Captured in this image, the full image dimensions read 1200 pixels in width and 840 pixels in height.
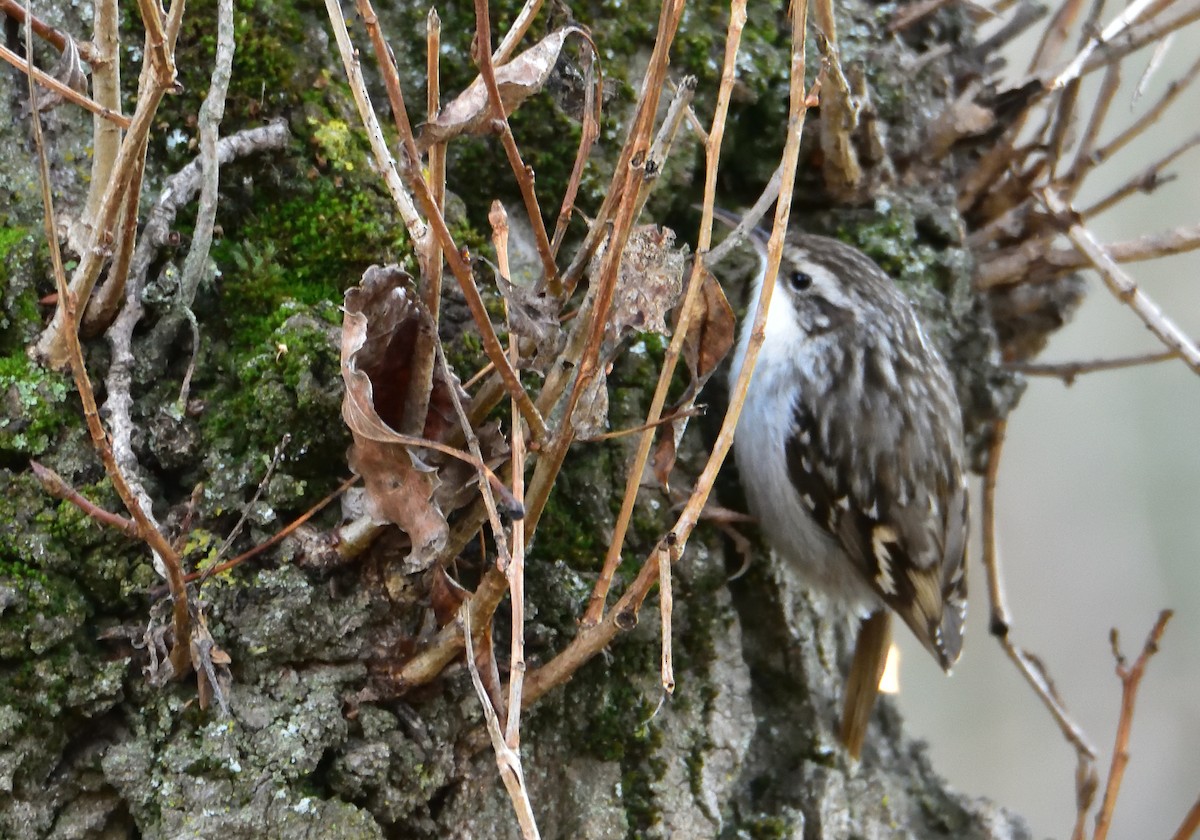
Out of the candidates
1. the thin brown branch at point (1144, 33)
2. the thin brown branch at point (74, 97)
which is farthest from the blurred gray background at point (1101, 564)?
the thin brown branch at point (74, 97)

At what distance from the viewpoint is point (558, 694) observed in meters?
1.86

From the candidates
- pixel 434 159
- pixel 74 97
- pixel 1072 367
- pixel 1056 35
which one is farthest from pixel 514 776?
pixel 1056 35

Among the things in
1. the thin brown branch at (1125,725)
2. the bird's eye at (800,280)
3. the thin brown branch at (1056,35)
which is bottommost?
the thin brown branch at (1125,725)

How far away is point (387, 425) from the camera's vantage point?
144 centimetres

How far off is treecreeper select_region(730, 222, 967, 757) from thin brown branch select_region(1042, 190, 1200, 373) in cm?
43

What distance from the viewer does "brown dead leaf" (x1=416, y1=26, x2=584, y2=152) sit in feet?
4.17

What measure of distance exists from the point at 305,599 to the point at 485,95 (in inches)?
31.4

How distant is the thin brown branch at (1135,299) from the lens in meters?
2.24

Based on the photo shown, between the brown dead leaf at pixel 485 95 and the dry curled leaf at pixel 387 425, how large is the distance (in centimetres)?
20

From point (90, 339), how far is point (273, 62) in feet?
1.91

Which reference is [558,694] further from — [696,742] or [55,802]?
[55,802]

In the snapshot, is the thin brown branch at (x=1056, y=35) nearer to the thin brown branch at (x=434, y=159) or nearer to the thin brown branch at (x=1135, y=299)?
the thin brown branch at (x=1135, y=299)

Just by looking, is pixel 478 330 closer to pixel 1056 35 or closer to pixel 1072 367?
pixel 1072 367

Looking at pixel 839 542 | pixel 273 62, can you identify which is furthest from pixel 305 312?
pixel 839 542
